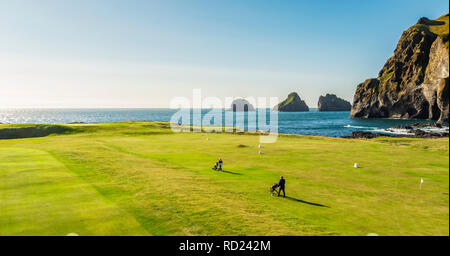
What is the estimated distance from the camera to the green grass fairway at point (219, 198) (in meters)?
11.8

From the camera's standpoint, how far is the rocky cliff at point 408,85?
126200 millimetres

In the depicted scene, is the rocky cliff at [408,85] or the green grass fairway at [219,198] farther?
the rocky cliff at [408,85]

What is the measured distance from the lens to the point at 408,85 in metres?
143

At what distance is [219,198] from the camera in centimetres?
1691

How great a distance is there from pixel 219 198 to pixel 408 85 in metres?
168

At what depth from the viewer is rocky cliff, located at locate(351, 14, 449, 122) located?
126 m

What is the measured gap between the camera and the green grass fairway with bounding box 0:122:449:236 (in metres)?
11.8

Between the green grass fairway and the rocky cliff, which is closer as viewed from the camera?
the green grass fairway

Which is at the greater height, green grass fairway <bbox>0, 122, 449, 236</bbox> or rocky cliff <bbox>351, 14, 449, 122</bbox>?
rocky cliff <bbox>351, 14, 449, 122</bbox>

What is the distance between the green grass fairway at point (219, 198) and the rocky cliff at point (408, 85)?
4309 inches

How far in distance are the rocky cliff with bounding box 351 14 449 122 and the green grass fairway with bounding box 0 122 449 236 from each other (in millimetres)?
109457

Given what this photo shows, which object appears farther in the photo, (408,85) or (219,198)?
(408,85)

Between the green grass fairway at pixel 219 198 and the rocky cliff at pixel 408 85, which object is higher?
the rocky cliff at pixel 408 85

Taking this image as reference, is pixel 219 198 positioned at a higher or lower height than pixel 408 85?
lower
